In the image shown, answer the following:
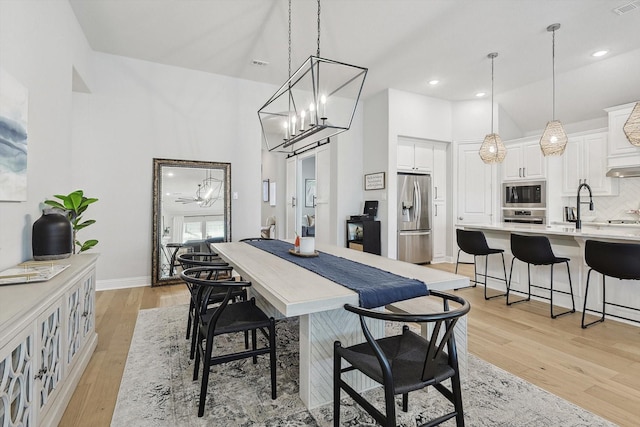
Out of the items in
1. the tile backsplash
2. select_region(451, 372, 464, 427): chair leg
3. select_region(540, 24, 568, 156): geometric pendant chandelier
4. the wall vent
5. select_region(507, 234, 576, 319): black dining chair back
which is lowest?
select_region(451, 372, 464, 427): chair leg

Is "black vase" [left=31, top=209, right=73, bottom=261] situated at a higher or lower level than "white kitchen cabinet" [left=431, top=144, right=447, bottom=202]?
lower

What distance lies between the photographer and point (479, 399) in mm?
1805

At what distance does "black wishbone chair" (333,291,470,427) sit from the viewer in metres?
1.16

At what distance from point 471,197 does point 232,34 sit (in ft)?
15.6

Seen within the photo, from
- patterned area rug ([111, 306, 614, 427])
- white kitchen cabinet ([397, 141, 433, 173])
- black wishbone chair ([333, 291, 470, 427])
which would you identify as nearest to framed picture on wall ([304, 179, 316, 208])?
white kitchen cabinet ([397, 141, 433, 173])

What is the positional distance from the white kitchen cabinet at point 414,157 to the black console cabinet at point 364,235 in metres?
1.18

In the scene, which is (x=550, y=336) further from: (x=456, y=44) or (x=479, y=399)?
(x=456, y=44)

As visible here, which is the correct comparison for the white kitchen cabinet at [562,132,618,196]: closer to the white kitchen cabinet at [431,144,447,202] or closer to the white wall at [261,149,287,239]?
the white kitchen cabinet at [431,144,447,202]

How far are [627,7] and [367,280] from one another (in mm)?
4015

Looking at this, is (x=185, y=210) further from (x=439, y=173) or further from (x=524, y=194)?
(x=524, y=194)

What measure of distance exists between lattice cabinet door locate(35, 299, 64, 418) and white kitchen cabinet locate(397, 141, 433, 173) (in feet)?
16.7

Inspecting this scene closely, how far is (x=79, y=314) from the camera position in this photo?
206 cm

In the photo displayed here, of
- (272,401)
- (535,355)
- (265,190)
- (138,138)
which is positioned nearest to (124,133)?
(138,138)

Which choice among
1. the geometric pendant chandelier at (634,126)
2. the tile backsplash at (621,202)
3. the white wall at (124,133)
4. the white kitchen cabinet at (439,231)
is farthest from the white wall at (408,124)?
the geometric pendant chandelier at (634,126)
